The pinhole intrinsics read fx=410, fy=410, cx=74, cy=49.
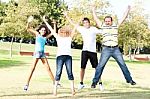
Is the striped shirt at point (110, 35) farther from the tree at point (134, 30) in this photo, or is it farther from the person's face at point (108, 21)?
the tree at point (134, 30)

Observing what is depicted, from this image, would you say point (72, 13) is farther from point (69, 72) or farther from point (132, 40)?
point (69, 72)

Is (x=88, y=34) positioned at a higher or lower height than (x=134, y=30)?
higher

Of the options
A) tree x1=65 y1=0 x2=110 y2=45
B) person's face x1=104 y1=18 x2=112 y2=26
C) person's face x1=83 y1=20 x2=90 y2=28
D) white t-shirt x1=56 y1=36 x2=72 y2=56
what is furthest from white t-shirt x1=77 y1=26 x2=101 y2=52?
tree x1=65 y1=0 x2=110 y2=45

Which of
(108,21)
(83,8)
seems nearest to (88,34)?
(108,21)

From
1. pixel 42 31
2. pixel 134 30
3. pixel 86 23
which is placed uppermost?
pixel 86 23

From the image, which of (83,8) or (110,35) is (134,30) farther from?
(110,35)

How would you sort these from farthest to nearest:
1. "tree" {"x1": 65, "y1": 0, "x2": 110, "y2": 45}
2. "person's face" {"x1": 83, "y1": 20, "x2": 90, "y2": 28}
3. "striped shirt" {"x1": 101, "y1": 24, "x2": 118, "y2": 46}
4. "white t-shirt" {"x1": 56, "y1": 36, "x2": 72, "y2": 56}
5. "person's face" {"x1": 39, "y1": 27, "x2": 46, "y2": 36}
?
"tree" {"x1": 65, "y1": 0, "x2": 110, "y2": 45}, "person's face" {"x1": 39, "y1": 27, "x2": 46, "y2": 36}, "person's face" {"x1": 83, "y1": 20, "x2": 90, "y2": 28}, "striped shirt" {"x1": 101, "y1": 24, "x2": 118, "y2": 46}, "white t-shirt" {"x1": 56, "y1": 36, "x2": 72, "y2": 56}

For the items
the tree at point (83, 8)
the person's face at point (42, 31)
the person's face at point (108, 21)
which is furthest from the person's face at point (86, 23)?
the tree at point (83, 8)

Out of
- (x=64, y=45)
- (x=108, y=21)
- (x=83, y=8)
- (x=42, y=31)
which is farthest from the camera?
(x=83, y=8)

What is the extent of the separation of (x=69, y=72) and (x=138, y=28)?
139 ft

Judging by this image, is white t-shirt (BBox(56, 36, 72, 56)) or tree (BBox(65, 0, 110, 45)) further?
tree (BBox(65, 0, 110, 45))

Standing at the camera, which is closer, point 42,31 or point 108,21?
point 108,21

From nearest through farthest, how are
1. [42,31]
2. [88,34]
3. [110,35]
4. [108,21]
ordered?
[110,35] < [108,21] < [88,34] < [42,31]

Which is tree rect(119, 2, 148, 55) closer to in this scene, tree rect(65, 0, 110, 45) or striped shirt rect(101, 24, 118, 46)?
tree rect(65, 0, 110, 45)
